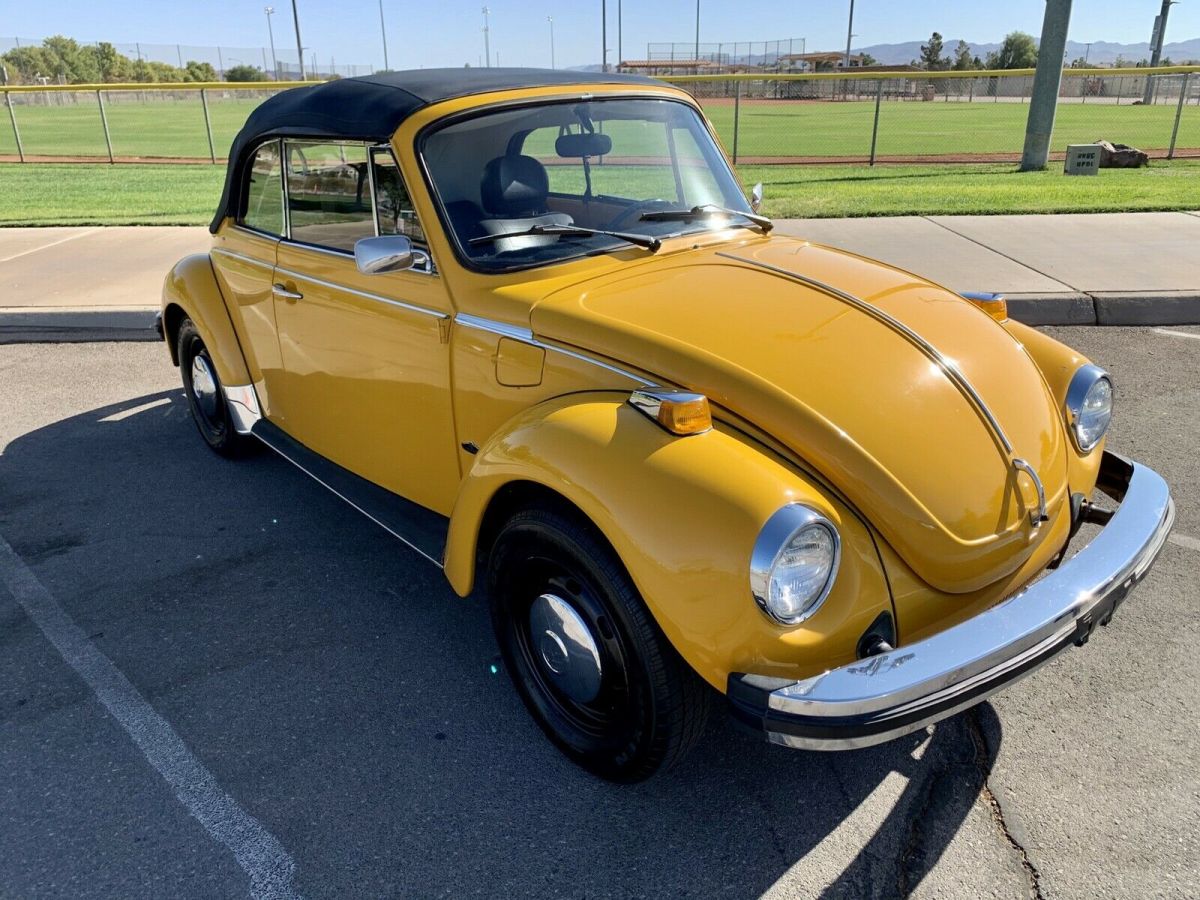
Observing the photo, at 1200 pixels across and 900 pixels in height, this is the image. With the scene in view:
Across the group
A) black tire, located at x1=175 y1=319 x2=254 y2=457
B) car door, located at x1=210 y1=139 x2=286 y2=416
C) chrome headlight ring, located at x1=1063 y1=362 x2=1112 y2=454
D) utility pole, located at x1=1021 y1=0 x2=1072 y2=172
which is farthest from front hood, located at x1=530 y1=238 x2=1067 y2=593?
utility pole, located at x1=1021 y1=0 x2=1072 y2=172

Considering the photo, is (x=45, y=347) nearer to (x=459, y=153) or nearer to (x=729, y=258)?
(x=459, y=153)

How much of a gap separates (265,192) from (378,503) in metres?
1.71

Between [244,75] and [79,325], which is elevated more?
[244,75]

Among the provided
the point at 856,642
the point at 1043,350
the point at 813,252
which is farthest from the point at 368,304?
the point at 1043,350

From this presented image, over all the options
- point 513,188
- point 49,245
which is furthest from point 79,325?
point 513,188

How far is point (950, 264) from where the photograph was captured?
7.85m

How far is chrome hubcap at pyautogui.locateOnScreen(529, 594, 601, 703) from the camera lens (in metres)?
2.55

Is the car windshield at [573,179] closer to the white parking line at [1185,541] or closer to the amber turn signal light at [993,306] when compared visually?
the amber turn signal light at [993,306]

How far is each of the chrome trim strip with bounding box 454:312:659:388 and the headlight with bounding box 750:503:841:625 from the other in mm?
642

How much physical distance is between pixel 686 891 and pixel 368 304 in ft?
7.44

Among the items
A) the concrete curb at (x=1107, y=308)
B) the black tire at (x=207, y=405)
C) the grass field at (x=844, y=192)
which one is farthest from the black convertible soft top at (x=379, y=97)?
the grass field at (x=844, y=192)

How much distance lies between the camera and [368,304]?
3.39 meters

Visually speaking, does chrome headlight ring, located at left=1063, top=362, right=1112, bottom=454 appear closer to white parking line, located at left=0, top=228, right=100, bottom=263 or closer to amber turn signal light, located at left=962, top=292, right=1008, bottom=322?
amber turn signal light, located at left=962, top=292, right=1008, bottom=322

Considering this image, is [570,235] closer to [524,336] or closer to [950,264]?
[524,336]
